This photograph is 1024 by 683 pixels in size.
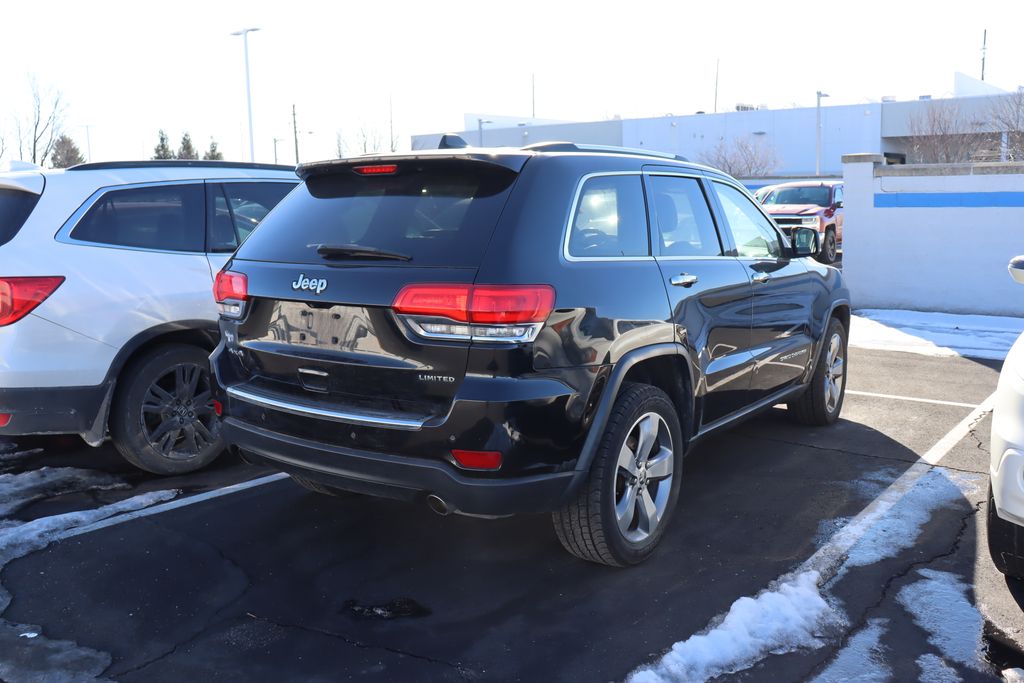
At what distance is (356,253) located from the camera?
367 cm

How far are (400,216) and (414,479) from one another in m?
1.10

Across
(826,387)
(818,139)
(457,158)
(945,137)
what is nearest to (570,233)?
(457,158)

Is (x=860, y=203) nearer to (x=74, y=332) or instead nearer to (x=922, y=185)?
(x=922, y=185)

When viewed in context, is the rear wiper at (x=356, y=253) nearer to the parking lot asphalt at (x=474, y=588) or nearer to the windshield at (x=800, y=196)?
the parking lot asphalt at (x=474, y=588)

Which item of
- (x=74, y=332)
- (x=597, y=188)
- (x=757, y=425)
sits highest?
(x=597, y=188)

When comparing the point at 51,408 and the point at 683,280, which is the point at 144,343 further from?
the point at 683,280

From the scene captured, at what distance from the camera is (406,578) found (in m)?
4.07

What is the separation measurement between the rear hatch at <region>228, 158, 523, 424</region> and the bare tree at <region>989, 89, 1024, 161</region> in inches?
1239

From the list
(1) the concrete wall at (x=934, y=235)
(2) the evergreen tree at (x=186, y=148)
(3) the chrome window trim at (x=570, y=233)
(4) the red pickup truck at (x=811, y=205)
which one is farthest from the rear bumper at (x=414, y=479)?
(2) the evergreen tree at (x=186, y=148)

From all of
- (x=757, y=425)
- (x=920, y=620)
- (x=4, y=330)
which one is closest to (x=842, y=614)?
(x=920, y=620)

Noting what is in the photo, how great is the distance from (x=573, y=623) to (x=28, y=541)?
272 centimetres

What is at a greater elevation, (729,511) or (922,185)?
(922,185)

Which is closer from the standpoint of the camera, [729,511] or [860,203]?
[729,511]

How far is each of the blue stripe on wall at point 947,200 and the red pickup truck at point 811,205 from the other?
5965 millimetres
